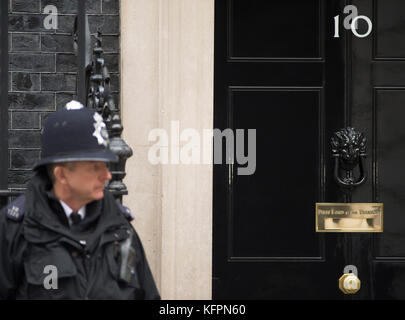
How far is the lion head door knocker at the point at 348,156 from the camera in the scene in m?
6.43

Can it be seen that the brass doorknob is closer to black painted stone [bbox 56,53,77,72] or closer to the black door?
the black door

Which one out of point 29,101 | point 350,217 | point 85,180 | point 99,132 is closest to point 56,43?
point 29,101

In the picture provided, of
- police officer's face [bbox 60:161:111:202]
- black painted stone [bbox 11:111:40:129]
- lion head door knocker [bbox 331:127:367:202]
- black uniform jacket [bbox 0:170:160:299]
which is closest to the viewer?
black uniform jacket [bbox 0:170:160:299]

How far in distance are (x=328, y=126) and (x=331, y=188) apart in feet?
1.70

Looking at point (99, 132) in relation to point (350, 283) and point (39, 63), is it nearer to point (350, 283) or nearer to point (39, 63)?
point (39, 63)

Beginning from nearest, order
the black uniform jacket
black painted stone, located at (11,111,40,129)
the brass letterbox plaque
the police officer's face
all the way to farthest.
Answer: the black uniform jacket → the police officer's face → black painted stone, located at (11,111,40,129) → the brass letterbox plaque

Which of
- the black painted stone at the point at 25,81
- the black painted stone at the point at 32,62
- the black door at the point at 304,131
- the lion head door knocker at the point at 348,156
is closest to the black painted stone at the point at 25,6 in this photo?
the black painted stone at the point at 32,62

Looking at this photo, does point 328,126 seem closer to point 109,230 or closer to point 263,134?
point 263,134

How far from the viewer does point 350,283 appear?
6500 millimetres

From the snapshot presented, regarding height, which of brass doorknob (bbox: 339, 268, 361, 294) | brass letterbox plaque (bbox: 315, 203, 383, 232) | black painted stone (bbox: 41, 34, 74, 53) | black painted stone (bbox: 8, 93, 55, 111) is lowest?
brass doorknob (bbox: 339, 268, 361, 294)

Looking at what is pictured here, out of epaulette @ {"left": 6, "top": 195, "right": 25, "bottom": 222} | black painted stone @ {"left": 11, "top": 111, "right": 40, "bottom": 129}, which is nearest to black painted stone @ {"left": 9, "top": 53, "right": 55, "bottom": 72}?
black painted stone @ {"left": 11, "top": 111, "right": 40, "bottom": 129}

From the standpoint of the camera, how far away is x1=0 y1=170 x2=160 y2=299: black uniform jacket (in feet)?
9.55

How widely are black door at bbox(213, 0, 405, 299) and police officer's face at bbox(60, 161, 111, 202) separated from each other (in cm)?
349
